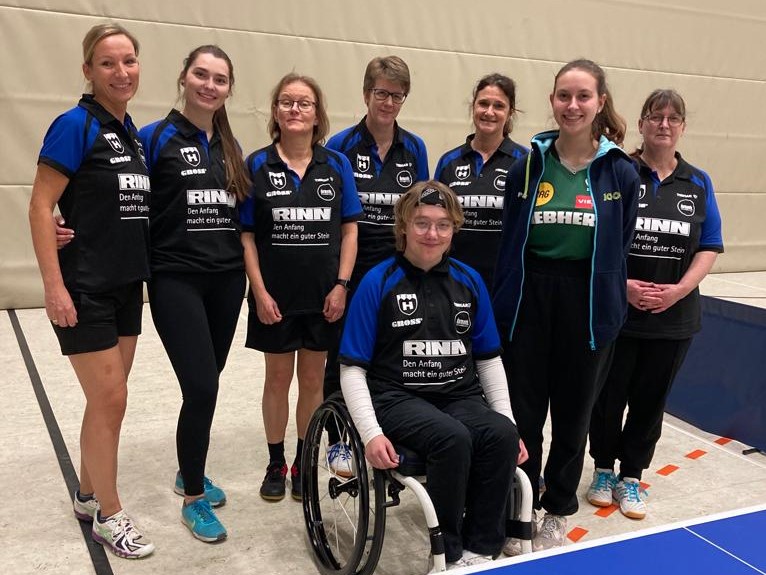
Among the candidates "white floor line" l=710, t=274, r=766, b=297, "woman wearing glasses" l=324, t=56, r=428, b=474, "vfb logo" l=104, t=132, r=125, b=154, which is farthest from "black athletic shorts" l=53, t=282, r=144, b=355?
"white floor line" l=710, t=274, r=766, b=297

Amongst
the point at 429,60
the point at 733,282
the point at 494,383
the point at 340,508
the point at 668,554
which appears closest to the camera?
the point at 668,554

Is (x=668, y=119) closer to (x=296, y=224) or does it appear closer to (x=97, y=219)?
(x=296, y=224)

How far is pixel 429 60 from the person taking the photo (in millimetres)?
5648

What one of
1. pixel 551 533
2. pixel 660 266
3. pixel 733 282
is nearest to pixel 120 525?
pixel 551 533

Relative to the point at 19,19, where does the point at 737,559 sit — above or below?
below

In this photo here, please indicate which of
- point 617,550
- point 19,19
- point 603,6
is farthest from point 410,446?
point 603,6

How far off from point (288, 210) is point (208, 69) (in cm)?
45

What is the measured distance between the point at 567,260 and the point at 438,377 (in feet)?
1.61

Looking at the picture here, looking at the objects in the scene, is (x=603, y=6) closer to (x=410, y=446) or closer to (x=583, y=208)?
(x=583, y=208)

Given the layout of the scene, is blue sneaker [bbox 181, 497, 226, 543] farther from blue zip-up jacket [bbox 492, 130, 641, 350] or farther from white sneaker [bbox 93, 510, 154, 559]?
blue zip-up jacket [bbox 492, 130, 641, 350]

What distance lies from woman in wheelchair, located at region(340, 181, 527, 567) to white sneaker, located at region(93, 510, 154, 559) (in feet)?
2.54

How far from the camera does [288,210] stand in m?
2.16

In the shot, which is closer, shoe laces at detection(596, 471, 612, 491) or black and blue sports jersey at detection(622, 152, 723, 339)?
black and blue sports jersey at detection(622, 152, 723, 339)

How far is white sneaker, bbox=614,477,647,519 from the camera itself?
237cm
